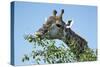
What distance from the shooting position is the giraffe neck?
2.42m

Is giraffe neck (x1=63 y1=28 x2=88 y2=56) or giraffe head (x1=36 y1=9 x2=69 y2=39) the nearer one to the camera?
giraffe head (x1=36 y1=9 x2=69 y2=39)

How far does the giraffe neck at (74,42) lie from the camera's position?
7.94ft

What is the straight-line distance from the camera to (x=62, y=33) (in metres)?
2.38

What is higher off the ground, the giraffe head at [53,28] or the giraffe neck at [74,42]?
the giraffe head at [53,28]

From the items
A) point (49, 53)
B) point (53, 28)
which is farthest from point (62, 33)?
point (49, 53)

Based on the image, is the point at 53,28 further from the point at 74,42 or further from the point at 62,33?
the point at 74,42

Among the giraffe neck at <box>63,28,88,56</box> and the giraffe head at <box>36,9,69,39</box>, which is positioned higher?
the giraffe head at <box>36,9,69,39</box>

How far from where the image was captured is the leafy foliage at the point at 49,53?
88.7 inches

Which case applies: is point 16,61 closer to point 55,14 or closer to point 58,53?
point 58,53

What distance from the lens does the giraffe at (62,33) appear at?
231cm

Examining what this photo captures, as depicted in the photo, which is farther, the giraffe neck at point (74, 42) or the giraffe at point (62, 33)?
the giraffe neck at point (74, 42)

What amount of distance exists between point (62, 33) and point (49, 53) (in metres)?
0.28

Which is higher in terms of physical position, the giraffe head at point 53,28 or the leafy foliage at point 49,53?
the giraffe head at point 53,28

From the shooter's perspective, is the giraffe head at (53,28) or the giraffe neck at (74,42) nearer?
the giraffe head at (53,28)
